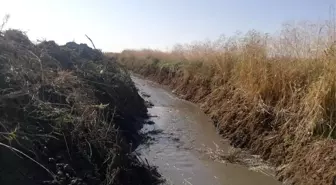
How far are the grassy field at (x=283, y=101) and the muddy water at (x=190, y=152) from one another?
1.09 ft

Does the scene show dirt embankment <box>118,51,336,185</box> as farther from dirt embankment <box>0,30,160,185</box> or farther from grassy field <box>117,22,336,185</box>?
dirt embankment <box>0,30,160,185</box>

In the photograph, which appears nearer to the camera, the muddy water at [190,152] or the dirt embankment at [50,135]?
the dirt embankment at [50,135]

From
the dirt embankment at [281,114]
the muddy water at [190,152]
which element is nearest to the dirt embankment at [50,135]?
the muddy water at [190,152]

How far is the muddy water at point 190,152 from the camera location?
5.67 m

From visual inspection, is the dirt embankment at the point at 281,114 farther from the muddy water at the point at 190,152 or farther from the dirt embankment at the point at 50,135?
the dirt embankment at the point at 50,135

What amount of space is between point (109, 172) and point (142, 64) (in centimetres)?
2073

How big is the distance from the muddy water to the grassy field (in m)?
0.33

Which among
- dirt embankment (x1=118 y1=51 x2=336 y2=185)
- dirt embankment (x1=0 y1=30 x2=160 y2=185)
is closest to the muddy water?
dirt embankment (x1=118 y1=51 x2=336 y2=185)

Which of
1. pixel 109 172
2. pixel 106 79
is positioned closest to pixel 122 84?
pixel 106 79

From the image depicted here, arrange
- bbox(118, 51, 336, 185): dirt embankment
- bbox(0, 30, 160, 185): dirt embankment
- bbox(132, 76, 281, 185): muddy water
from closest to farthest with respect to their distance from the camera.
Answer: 1. bbox(0, 30, 160, 185): dirt embankment
2. bbox(118, 51, 336, 185): dirt embankment
3. bbox(132, 76, 281, 185): muddy water

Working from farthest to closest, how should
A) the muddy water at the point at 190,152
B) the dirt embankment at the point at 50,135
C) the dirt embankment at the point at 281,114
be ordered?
the muddy water at the point at 190,152 → the dirt embankment at the point at 281,114 → the dirt embankment at the point at 50,135

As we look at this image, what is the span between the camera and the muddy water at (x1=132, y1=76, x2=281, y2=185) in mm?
5668

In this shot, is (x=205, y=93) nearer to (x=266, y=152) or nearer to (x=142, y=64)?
(x=266, y=152)

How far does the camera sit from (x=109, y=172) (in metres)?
4.19
